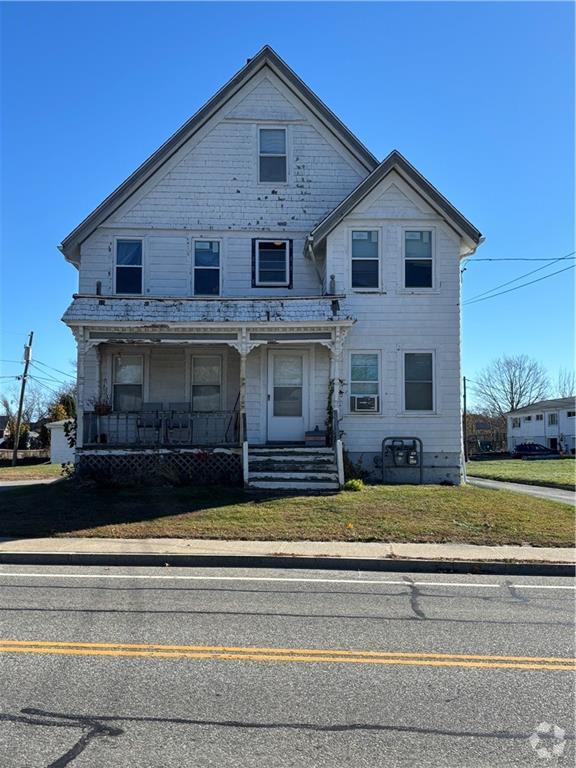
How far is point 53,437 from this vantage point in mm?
36344

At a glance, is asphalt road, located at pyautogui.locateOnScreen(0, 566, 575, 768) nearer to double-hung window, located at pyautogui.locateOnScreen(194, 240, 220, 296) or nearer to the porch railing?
the porch railing

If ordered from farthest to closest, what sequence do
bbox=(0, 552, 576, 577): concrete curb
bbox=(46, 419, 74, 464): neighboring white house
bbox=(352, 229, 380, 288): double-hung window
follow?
bbox=(46, 419, 74, 464): neighboring white house < bbox=(352, 229, 380, 288): double-hung window < bbox=(0, 552, 576, 577): concrete curb

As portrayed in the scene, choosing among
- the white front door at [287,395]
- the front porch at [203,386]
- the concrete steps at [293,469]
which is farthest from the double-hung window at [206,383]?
the concrete steps at [293,469]

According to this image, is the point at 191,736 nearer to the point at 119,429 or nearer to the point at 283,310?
the point at 283,310

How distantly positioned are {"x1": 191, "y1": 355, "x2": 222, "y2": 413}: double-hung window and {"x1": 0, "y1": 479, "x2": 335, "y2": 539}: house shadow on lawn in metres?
3.57

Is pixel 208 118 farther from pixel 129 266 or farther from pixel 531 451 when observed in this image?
pixel 531 451

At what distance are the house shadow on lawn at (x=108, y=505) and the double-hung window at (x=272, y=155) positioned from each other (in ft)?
29.2

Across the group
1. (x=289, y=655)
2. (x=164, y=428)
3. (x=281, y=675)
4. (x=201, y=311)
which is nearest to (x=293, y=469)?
(x=164, y=428)

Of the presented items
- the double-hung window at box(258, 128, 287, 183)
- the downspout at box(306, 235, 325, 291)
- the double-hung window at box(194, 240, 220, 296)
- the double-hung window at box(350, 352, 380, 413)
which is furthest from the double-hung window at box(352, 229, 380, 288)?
the double-hung window at box(194, 240, 220, 296)

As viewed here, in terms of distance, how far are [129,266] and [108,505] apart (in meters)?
7.41

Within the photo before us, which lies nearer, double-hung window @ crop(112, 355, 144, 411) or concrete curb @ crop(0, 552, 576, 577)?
concrete curb @ crop(0, 552, 576, 577)

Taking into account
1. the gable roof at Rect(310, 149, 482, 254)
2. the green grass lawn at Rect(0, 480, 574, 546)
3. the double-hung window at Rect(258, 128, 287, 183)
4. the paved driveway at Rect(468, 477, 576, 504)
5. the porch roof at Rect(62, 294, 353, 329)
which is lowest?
the paved driveway at Rect(468, 477, 576, 504)

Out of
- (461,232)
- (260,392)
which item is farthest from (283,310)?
(461,232)

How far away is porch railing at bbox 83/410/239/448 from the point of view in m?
16.0
